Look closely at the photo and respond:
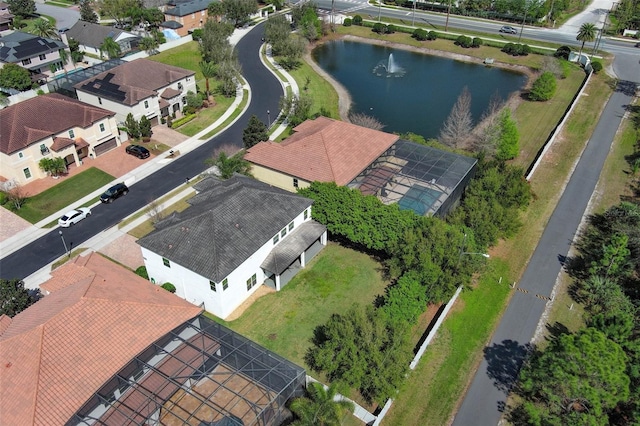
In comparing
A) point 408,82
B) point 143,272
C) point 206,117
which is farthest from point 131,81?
point 408,82

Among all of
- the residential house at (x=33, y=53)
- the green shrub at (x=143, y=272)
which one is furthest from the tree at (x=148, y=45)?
the green shrub at (x=143, y=272)

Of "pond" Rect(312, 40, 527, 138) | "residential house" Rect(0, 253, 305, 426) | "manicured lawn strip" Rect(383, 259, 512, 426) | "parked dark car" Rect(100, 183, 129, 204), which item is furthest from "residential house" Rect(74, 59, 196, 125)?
"manicured lawn strip" Rect(383, 259, 512, 426)

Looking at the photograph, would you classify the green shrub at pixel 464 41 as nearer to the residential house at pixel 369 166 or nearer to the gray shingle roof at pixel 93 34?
the residential house at pixel 369 166

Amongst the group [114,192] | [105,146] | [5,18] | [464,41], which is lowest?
[114,192]

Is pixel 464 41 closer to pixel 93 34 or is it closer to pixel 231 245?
pixel 93 34

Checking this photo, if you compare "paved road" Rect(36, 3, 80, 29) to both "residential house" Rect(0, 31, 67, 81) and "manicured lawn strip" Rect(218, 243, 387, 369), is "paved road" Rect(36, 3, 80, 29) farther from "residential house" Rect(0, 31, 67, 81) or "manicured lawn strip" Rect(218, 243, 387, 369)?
"manicured lawn strip" Rect(218, 243, 387, 369)

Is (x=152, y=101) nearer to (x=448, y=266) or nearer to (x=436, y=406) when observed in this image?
(x=448, y=266)

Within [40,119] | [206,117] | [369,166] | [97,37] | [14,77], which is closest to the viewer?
[369,166]
